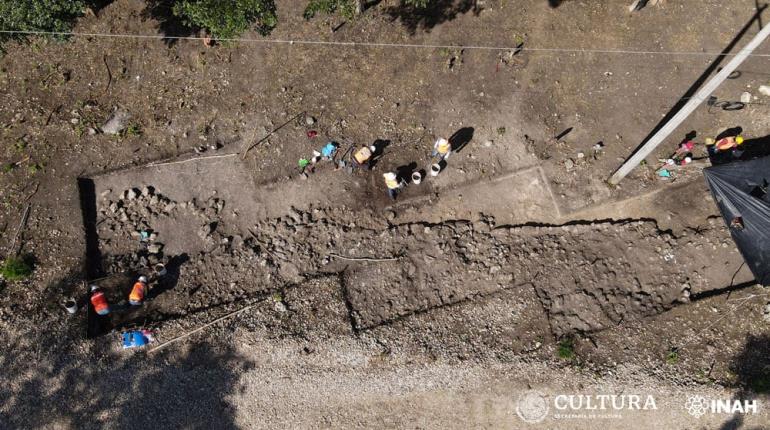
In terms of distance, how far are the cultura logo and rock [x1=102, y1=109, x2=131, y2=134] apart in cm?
1836

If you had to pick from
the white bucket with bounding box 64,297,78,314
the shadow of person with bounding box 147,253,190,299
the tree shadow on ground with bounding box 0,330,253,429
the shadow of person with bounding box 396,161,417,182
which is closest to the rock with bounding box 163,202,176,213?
the shadow of person with bounding box 147,253,190,299

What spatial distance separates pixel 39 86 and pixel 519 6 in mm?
16125

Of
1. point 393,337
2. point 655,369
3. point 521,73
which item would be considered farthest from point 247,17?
point 655,369

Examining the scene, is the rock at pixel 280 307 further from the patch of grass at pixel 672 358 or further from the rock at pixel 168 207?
the patch of grass at pixel 672 358

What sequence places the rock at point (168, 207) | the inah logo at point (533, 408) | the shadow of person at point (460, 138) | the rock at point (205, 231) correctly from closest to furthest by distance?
the inah logo at point (533, 408) < the rock at point (205, 231) < the rock at point (168, 207) < the shadow of person at point (460, 138)

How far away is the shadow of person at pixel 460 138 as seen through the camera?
513 inches

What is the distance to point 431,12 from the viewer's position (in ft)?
45.9

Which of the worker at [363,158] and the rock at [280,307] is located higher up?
the worker at [363,158]

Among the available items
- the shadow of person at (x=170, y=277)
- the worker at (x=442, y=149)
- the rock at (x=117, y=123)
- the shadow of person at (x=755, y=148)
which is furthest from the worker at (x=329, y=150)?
the shadow of person at (x=755, y=148)

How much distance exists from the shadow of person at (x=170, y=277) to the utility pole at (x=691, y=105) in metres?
13.1

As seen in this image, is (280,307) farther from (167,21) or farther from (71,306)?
(167,21)

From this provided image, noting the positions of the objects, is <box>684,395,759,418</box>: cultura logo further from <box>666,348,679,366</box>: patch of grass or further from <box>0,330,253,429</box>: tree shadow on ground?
<box>0,330,253,429</box>: tree shadow on ground

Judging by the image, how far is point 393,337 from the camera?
460 inches

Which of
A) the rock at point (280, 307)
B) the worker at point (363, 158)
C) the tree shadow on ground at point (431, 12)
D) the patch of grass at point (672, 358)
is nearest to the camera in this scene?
the patch of grass at point (672, 358)
